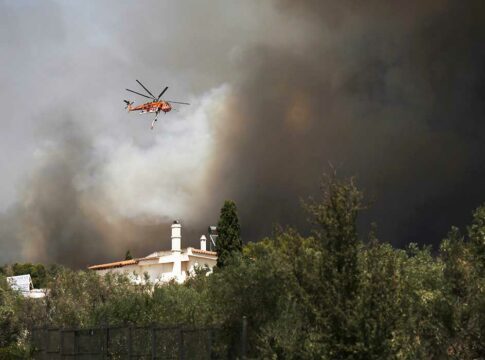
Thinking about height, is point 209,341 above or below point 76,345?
below

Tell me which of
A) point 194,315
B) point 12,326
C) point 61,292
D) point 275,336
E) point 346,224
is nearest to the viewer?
point 346,224

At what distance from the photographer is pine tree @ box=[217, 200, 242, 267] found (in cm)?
7412

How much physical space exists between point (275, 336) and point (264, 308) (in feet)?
6.78

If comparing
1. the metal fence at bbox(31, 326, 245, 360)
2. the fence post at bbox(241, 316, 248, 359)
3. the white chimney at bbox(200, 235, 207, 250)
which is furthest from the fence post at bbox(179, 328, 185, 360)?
the white chimney at bbox(200, 235, 207, 250)

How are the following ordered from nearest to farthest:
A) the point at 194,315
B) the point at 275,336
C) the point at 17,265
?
the point at 275,336, the point at 194,315, the point at 17,265

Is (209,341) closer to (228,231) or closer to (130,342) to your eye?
(130,342)

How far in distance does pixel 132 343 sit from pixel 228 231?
46.7 m

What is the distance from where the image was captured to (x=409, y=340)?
20797 millimetres

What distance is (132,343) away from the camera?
93.8 feet

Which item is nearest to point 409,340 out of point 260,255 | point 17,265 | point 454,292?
point 454,292

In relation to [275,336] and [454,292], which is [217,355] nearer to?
[275,336]

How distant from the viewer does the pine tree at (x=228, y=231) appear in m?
74.1

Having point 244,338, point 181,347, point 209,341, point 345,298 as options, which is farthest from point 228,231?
point 345,298

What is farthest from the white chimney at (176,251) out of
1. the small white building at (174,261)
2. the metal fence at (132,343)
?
the metal fence at (132,343)
